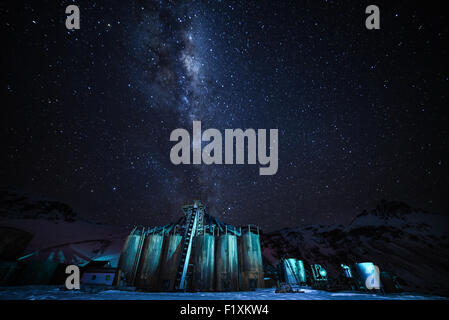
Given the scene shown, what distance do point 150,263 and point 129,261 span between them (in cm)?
203

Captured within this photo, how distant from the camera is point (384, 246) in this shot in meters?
51.4

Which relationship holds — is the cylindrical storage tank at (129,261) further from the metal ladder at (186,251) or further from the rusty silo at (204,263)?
the rusty silo at (204,263)

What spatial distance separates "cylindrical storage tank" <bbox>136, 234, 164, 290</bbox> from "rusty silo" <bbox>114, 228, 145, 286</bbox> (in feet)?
1.56

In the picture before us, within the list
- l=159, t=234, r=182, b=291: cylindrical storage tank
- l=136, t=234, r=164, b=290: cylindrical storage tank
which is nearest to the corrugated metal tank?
Answer: l=159, t=234, r=182, b=291: cylindrical storage tank

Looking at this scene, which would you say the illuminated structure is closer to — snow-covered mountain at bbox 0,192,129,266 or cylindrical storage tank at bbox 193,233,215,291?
cylindrical storage tank at bbox 193,233,215,291

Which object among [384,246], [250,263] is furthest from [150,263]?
[384,246]

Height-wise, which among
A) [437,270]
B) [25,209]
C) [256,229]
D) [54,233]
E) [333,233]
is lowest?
[437,270]

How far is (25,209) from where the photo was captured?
54656mm

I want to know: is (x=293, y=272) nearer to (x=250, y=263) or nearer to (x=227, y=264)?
(x=250, y=263)

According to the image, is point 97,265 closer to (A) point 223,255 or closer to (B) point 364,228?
(A) point 223,255

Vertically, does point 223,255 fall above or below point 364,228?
above

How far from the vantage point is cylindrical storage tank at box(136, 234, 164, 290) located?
15998mm

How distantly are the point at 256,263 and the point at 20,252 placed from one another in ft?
83.7
